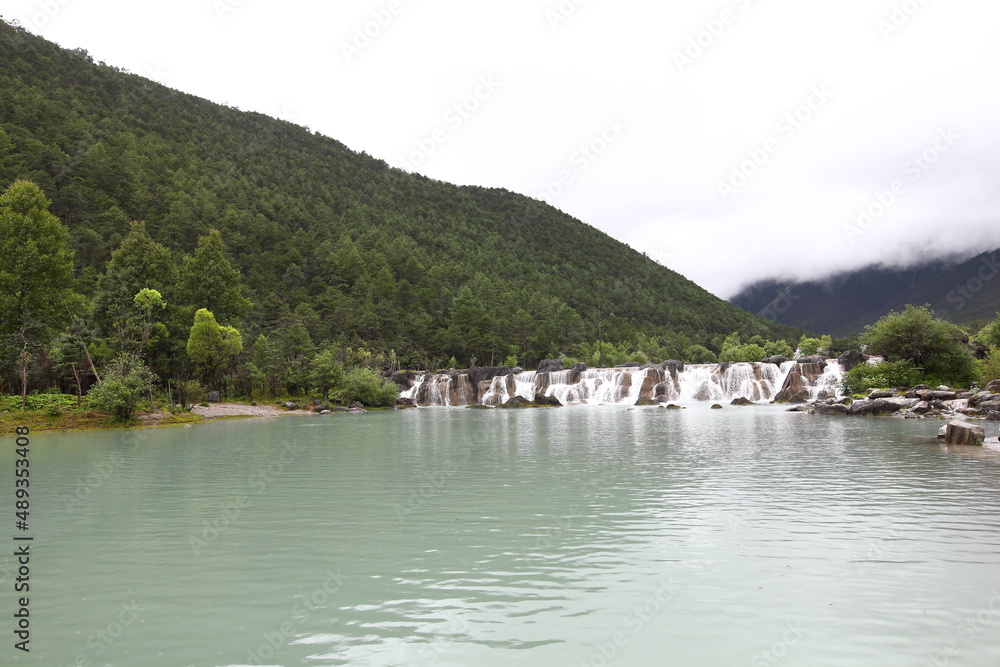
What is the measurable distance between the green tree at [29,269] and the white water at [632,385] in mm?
45242

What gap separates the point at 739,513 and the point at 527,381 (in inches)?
2689

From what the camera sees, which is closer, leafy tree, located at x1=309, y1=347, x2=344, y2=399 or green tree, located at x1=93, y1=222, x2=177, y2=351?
green tree, located at x1=93, y1=222, x2=177, y2=351

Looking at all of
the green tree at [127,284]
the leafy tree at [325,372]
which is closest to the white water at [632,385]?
the leafy tree at [325,372]

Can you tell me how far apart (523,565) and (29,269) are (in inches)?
1773

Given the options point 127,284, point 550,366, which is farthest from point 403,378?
point 127,284

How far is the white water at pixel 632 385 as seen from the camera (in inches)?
2479

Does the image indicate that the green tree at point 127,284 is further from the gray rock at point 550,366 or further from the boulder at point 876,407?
the boulder at point 876,407

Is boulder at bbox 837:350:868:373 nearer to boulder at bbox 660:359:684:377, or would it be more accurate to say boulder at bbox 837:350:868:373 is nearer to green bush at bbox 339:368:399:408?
boulder at bbox 660:359:684:377

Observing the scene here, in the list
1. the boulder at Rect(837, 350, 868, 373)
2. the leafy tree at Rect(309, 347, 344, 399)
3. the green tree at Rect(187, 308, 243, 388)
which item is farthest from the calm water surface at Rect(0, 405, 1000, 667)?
the leafy tree at Rect(309, 347, 344, 399)

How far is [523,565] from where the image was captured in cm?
898

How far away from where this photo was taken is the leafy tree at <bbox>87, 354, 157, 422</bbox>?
38031 mm

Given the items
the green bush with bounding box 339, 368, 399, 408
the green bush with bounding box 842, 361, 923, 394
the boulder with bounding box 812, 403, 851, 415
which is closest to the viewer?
the boulder with bounding box 812, 403, 851, 415

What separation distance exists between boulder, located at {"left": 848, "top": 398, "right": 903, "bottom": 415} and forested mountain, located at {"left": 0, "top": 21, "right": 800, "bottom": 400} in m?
57.7

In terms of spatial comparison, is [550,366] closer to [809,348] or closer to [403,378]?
[403,378]
